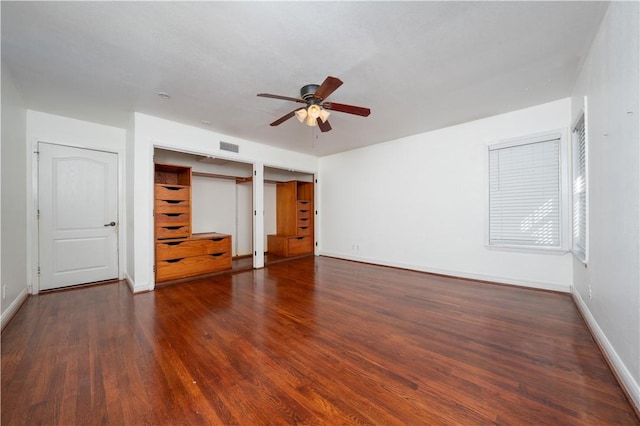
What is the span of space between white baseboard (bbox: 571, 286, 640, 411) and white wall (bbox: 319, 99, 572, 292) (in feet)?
3.86

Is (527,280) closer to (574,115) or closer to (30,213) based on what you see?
(574,115)

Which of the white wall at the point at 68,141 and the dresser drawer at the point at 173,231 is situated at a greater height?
the white wall at the point at 68,141

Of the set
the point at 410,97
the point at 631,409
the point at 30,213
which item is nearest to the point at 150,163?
the point at 30,213

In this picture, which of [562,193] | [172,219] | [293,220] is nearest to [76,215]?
[172,219]

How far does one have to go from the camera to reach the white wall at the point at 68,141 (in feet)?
11.6

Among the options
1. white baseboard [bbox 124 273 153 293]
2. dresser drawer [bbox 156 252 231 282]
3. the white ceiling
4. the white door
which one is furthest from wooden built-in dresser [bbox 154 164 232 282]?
the white ceiling

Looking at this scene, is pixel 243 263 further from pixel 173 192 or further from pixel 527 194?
pixel 527 194

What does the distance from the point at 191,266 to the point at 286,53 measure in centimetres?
366

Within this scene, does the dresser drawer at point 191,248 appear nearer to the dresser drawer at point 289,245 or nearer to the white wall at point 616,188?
the dresser drawer at point 289,245

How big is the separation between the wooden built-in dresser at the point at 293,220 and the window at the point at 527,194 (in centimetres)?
398

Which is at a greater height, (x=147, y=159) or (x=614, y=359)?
(x=147, y=159)

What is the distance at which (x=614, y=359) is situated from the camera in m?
1.76

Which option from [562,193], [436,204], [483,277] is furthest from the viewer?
[436,204]

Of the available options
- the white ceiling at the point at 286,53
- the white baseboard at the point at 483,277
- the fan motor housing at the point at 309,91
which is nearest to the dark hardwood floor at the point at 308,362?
the white baseboard at the point at 483,277
